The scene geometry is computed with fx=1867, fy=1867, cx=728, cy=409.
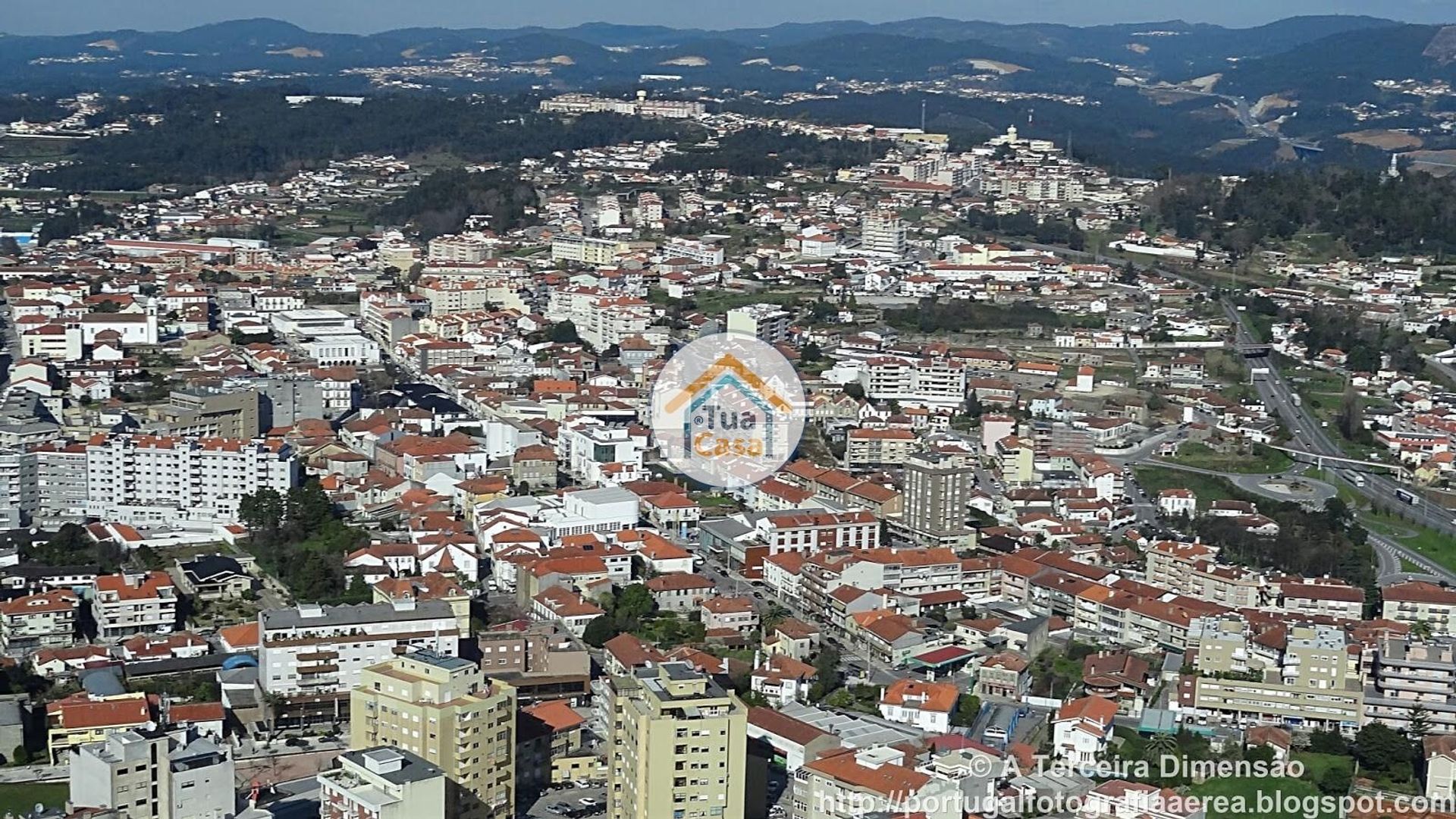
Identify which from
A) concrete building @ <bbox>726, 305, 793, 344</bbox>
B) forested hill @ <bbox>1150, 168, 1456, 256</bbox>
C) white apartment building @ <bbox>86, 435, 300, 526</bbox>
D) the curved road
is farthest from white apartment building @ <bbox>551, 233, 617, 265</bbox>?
white apartment building @ <bbox>86, 435, 300, 526</bbox>

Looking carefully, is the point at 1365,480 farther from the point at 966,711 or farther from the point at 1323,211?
A: the point at 1323,211

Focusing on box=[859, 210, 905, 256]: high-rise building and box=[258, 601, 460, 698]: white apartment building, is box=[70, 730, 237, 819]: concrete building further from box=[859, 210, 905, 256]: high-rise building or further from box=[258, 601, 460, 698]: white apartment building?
box=[859, 210, 905, 256]: high-rise building

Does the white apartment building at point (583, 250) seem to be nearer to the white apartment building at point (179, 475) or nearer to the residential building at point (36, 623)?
the white apartment building at point (179, 475)

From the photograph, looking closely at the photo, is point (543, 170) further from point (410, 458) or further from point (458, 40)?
point (458, 40)

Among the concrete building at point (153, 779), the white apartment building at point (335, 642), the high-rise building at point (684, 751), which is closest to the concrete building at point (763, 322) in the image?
the white apartment building at point (335, 642)

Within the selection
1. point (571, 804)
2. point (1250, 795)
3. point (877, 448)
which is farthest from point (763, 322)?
point (571, 804)

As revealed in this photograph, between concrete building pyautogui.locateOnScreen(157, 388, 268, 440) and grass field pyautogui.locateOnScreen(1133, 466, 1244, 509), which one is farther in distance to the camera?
concrete building pyautogui.locateOnScreen(157, 388, 268, 440)
